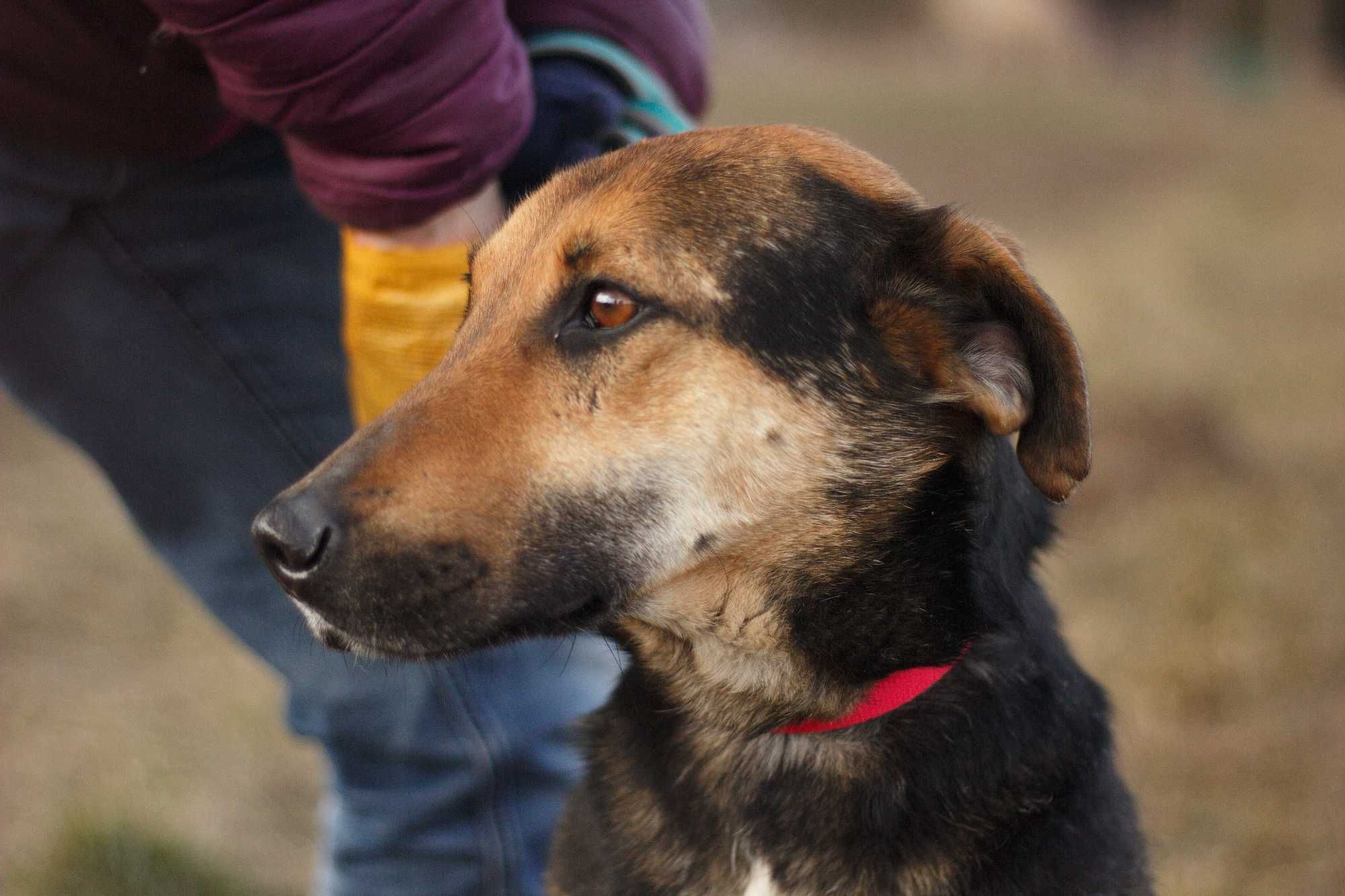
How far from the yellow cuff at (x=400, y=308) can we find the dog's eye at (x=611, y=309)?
391mm

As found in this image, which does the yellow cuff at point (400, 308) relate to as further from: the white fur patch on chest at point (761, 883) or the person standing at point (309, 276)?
the white fur patch on chest at point (761, 883)

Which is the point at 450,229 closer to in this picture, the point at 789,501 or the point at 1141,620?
the point at 789,501

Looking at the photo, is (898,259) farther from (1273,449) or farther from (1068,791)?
(1273,449)

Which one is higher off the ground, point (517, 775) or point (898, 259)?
point (898, 259)

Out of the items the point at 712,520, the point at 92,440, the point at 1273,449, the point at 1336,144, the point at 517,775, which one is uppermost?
the point at 712,520

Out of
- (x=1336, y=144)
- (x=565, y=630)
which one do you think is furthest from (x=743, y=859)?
(x=1336, y=144)

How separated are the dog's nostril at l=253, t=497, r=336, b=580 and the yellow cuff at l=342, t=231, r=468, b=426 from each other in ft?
1.84

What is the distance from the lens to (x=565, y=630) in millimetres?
2240

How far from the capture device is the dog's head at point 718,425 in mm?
2082

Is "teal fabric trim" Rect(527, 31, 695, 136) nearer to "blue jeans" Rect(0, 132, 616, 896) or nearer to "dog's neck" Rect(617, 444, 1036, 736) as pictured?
"blue jeans" Rect(0, 132, 616, 896)

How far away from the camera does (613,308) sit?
225 cm

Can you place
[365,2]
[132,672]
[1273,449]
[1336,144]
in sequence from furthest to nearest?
[1336,144]
[1273,449]
[132,672]
[365,2]

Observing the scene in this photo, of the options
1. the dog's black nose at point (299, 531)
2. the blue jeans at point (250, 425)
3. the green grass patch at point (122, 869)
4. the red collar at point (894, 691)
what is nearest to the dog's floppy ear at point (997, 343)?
the red collar at point (894, 691)

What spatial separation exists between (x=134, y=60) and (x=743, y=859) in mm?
1915
